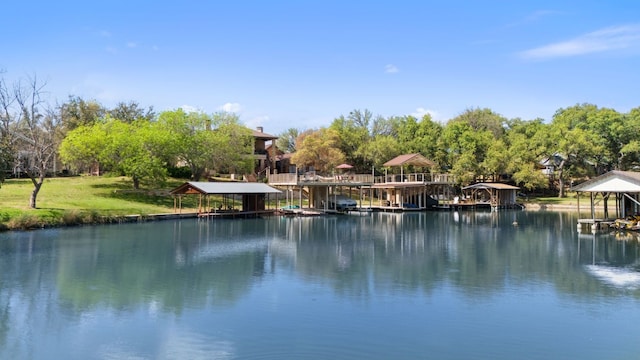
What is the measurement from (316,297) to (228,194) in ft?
97.8

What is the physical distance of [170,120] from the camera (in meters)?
52.7

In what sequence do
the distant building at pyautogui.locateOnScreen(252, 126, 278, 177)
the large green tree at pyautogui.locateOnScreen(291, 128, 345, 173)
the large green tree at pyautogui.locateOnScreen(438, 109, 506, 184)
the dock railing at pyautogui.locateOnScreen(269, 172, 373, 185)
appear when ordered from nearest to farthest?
the dock railing at pyautogui.locateOnScreen(269, 172, 373, 185)
the large green tree at pyautogui.locateOnScreen(438, 109, 506, 184)
the large green tree at pyautogui.locateOnScreen(291, 128, 345, 173)
the distant building at pyautogui.locateOnScreen(252, 126, 278, 177)

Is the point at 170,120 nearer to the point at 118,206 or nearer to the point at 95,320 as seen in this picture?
the point at 118,206

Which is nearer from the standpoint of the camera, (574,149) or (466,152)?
(574,149)

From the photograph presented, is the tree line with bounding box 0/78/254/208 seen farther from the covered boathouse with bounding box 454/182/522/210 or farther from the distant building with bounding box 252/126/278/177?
the covered boathouse with bounding box 454/182/522/210

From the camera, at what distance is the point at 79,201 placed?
1599 inches

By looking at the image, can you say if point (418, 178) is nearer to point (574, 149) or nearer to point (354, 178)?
point (354, 178)

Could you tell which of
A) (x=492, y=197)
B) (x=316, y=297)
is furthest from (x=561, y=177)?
(x=316, y=297)

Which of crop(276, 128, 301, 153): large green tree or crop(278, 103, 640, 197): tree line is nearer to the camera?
crop(278, 103, 640, 197): tree line

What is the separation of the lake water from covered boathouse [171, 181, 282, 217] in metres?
10.4

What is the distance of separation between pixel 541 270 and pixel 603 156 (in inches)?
1914

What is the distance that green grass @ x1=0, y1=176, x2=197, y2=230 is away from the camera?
110 ft

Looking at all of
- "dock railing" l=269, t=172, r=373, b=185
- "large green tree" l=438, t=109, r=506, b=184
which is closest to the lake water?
"dock railing" l=269, t=172, r=373, b=185

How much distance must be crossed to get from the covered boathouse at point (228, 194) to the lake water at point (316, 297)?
10.4 metres
